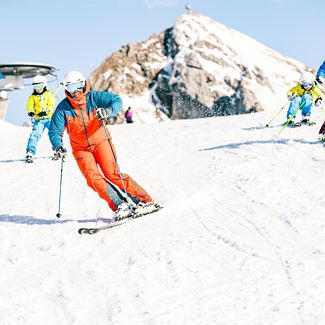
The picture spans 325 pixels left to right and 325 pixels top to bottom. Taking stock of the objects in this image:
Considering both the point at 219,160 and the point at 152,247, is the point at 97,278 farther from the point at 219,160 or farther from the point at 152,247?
the point at 219,160

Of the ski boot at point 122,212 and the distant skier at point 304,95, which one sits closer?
the ski boot at point 122,212

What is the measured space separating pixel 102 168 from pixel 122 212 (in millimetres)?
555

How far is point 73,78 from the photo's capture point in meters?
5.77

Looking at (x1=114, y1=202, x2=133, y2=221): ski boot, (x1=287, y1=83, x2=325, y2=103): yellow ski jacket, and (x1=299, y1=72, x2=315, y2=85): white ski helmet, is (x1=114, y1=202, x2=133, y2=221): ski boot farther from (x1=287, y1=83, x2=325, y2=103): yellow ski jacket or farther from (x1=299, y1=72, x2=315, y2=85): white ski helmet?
(x1=299, y1=72, x2=315, y2=85): white ski helmet

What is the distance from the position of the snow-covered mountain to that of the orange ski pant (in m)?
59.6

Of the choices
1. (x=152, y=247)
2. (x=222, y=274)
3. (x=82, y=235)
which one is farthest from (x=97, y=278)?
(x=82, y=235)

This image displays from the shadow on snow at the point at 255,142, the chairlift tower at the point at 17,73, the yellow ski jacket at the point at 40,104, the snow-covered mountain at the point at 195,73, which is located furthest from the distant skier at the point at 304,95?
the snow-covered mountain at the point at 195,73

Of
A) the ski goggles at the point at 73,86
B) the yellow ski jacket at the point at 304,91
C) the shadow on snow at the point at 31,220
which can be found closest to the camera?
the ski goggles at the point at 73,86

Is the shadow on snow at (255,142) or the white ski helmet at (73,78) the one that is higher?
the white ski helmet at (73,78)

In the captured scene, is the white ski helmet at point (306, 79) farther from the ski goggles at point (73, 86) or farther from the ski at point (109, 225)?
the ski goggles at point (73, 86)

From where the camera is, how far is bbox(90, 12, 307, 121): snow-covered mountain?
6731cm

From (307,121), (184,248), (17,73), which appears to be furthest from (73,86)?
(17,73)

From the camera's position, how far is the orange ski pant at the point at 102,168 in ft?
18.9

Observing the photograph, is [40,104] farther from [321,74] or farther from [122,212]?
[122,212]
